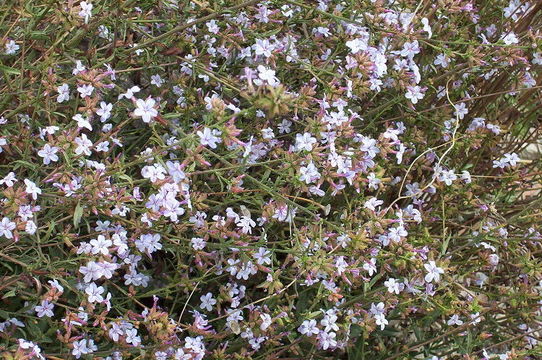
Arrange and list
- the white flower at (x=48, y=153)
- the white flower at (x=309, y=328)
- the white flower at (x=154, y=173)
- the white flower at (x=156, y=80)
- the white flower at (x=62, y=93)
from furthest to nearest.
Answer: the white flower at (x=156, y=80) → the white flower at (x=309, y=328) → the white flower at (x=62, y=93) → the white flower at (x=48, y=153) → the white flower at (x=154, y=173)

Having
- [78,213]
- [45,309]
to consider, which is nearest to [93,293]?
[45,309]

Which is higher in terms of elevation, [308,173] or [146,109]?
[146,109]

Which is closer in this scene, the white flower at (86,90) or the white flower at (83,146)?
the white flower at (83,146)

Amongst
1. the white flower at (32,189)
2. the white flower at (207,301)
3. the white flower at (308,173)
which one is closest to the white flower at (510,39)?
the white flower at (308,173)

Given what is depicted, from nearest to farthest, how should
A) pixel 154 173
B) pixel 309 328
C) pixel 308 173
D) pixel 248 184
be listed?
pixel 154 173, pixel 308 173, pixel 309 328, pixel 248 184

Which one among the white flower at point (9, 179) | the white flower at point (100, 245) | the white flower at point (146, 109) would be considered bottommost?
the white flower at point (100, 245)

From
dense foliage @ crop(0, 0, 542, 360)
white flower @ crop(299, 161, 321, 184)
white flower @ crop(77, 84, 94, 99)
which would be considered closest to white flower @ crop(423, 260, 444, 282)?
dense foliage @ crop(0, 0, 542, 360)

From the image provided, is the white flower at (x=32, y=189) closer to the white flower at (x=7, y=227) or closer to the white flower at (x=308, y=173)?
the white flower at (x=7, y=227)

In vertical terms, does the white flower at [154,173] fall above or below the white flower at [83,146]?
above

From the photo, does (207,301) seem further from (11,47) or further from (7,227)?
(11,47)

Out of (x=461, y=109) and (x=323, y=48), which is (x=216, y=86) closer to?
(x=323, y=48)
